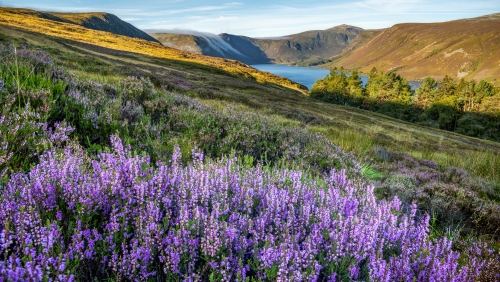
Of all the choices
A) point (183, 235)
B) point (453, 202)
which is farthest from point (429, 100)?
point (183, 235)

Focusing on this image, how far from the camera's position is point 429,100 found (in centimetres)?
9244

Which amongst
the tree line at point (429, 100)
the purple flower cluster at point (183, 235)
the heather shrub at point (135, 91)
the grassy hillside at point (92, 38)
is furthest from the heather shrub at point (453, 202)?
the tree line at point (429, 100)

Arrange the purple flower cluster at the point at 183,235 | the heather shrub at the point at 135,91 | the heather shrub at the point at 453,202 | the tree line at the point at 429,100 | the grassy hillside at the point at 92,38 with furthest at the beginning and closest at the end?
the tree line at the point at 429,100, the grassy hillside at the point at 92,38, the heather shrub at the point at 135,91, the heather shrub at the point at 453,202, the purple flower cluster at the point at 183,235

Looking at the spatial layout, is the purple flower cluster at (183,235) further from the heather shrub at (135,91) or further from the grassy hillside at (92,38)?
the grassy hillside at (92,38)

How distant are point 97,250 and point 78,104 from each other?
11.3ft

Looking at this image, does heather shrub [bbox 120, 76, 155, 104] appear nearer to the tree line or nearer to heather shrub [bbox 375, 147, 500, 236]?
heather shrub [bbox 375, 147, 500, 236]

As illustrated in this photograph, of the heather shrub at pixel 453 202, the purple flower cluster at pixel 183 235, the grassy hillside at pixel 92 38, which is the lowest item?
the heather shrub at pixel 453 202

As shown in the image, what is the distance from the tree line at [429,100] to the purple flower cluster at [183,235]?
8275 centimetres

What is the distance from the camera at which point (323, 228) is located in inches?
90.1

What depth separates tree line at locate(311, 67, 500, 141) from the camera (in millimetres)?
72375

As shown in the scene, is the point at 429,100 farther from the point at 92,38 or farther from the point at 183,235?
the point at 183,235

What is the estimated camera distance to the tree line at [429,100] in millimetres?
72375

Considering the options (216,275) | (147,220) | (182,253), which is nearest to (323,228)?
(216,275)

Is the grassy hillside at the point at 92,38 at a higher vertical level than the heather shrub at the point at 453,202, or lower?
higher
